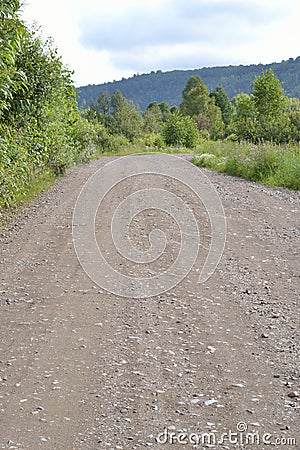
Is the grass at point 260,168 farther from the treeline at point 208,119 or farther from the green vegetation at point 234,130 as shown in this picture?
the treeline at point 208,119

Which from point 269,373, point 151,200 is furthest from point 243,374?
point 151,200

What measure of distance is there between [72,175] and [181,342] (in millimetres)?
14824

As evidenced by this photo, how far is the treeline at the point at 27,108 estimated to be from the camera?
752 cm

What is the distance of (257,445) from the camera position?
313 cm

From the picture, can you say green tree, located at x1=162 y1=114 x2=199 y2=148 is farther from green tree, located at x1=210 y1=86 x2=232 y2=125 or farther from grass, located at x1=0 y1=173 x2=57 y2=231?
green tree, located at x1=210 y1=86 x2=232 y2=125

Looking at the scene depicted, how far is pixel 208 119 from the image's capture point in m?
74.6
